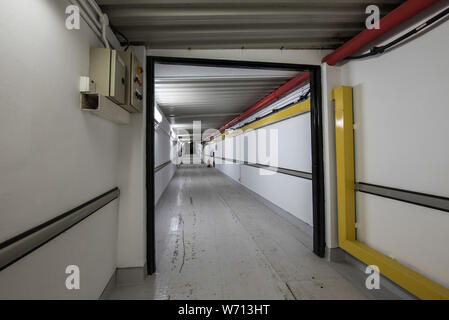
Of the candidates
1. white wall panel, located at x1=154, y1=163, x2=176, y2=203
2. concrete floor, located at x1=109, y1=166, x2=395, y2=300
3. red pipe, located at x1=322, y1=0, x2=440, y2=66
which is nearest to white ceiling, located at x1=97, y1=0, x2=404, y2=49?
red pipe, located at x1=322, y1=0, x2=440, y2=66

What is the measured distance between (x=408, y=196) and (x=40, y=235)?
269cm

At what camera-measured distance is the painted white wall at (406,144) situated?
156cm

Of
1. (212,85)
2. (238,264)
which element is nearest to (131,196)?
(238,264)

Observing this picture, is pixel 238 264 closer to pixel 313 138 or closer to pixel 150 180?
pixel 150 180

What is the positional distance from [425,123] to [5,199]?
108 inches

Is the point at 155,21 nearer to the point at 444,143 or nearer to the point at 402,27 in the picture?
the point at 402,27

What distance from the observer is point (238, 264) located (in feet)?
8.09

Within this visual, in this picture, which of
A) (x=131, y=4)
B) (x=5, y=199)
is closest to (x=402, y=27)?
(x=131, y=4)

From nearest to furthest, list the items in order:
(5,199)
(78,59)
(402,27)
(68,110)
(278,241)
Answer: (5,199), (68,110), (78,59), (402,27), (278,241)

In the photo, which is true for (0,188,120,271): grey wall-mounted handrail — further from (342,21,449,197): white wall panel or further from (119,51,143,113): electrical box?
(342,21,449,197): white wall panel

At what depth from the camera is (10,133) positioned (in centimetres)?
89

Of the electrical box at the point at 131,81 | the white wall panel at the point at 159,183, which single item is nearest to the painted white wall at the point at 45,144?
the electrical box at the point at 131,81

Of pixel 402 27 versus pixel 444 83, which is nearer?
pixel 444 83

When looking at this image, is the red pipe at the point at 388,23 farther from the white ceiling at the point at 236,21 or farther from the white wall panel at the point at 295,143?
the white wall panel at the point at 295,143
